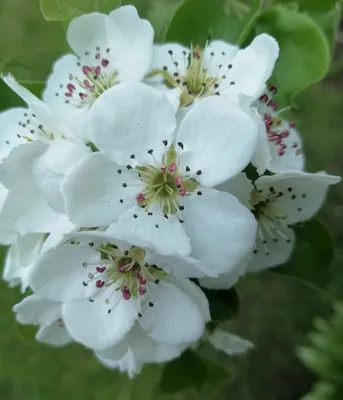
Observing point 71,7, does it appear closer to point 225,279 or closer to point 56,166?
point 56,166

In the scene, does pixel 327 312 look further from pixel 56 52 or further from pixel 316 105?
pixel 56 52

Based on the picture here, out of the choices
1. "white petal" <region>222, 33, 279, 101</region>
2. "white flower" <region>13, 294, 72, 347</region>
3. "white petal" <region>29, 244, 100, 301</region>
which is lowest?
"white flower" <region>13, 294, 72, 347</region>

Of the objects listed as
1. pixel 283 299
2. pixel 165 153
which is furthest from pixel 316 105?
pixel 165 153

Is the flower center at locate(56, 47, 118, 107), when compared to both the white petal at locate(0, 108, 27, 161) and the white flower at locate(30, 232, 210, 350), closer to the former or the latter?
the white petal at locate(0, 108, 27, 161)

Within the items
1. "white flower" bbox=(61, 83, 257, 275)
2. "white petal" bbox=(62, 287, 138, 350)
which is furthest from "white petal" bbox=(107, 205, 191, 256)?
"white petal" bbox=(62, 287, 138, 350)

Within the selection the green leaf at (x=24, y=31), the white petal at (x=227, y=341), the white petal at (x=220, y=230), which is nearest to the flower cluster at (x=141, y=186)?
the white petal at (x=220, y=230)

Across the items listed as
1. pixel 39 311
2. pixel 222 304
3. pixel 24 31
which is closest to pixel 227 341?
pixel 222 304
